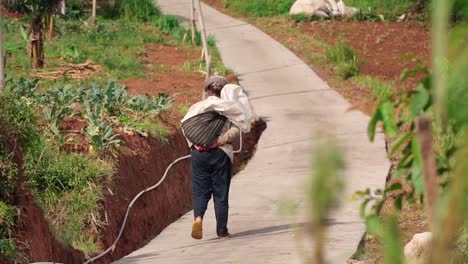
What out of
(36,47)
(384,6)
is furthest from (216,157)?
(384,6)

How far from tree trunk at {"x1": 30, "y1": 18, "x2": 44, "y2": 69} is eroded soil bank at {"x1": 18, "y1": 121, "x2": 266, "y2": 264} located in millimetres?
5119

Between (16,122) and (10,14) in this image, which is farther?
(10,14)

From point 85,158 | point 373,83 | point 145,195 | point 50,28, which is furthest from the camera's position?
point 50,28

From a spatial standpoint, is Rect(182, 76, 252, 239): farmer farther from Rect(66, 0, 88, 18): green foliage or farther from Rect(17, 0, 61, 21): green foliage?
Rect(66, 0, 88, 18): green foliage

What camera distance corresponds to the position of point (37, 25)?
58.4 feet

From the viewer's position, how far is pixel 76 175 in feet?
31.3

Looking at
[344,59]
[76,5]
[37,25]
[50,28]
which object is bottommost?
[76,5]

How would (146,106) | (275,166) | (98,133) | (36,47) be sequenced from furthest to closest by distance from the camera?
1. (36,47)
2. (275,166)
3. (146,106)
4. (98,133)

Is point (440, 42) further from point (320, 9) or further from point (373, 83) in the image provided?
point (320, 9)

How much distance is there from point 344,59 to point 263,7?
34.0ft

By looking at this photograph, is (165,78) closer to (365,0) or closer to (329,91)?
(329,91)

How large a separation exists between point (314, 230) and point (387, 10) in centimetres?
3038

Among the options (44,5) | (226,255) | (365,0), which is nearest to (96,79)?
(44,5)

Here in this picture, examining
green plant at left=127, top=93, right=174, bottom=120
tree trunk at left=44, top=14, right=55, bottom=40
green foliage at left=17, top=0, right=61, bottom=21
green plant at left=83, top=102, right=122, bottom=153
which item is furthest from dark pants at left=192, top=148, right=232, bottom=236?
tree trunk at left=44, top=14, right=55, bottom=40
